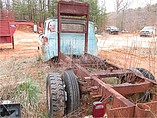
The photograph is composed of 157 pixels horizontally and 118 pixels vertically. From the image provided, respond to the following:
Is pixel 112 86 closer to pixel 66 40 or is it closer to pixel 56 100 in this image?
pixel 56 100

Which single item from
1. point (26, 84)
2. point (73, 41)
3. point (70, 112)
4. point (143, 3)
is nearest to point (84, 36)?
point (73, 41)

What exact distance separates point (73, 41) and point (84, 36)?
16.0 inches

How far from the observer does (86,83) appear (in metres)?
3.02

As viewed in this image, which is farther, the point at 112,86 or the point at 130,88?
the point at 130,88

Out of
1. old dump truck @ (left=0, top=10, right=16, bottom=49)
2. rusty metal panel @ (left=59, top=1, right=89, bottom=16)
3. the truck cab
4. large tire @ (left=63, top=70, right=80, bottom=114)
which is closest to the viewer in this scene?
large tire @ (left=63, top=70, right=80, bottom=114)

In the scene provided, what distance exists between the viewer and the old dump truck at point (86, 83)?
2006 mm

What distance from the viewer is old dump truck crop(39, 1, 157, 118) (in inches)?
79.0

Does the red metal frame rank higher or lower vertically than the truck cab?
lower

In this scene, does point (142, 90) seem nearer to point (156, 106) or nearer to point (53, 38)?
point (156, 106)

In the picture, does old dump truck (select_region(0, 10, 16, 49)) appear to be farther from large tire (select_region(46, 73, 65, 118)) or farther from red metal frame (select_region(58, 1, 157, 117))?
large tire (select_region(46, 73, 65, 118))

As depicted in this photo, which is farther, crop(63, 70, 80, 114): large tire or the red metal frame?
crop(63, 70, 80, 114): large tire

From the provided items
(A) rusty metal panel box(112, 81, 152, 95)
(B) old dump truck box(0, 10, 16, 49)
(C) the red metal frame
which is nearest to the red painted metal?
(C) the red metal frame

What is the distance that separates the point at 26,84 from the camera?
346cm

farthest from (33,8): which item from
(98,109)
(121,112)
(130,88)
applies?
(121,112)
